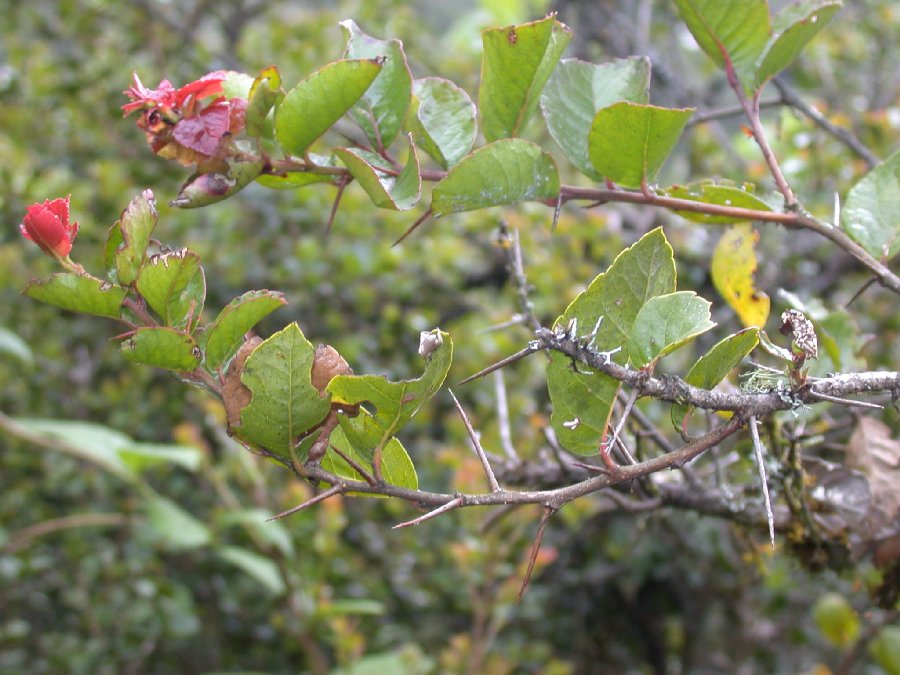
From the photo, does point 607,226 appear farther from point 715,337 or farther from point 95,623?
point 95,623

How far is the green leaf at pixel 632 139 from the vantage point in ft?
2.13

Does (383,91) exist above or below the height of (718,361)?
above

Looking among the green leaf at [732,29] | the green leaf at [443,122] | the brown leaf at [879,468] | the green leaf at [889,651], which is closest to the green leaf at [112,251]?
the green leaf at [443,122]

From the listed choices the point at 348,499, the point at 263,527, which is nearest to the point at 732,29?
the point at 263,527

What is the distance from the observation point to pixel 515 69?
0.68 metres

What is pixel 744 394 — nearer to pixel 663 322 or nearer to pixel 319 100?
pixel 663 322

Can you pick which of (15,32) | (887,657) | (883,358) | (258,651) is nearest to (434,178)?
(887,657)

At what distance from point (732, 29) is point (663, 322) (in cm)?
36

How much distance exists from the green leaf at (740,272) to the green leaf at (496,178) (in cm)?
26

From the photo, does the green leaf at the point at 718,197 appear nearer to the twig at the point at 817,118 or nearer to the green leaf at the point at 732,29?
the green leaf at the point at 732,29

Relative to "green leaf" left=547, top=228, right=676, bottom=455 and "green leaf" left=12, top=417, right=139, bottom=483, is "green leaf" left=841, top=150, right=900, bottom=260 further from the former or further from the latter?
"green leaf" left=12, top=417, right=139, bottom=483

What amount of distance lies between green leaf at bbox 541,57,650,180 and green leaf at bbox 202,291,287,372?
29cm

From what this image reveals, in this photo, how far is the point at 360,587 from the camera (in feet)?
7.27

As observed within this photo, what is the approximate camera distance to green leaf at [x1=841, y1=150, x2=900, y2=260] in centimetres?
75
